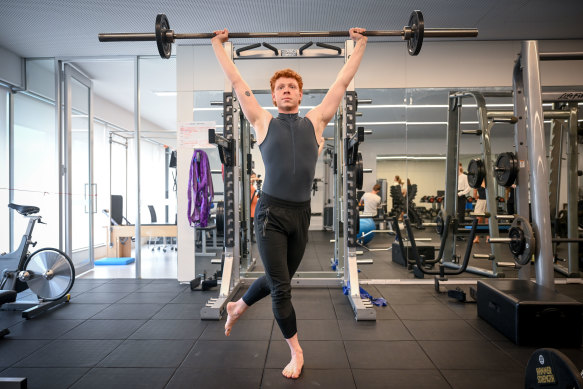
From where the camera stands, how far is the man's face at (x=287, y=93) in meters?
1.65

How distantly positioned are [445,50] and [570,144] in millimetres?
1840

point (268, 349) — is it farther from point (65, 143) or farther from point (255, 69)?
point (65, 143)

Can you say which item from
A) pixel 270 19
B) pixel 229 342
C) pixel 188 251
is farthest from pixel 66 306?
pixel 270 19

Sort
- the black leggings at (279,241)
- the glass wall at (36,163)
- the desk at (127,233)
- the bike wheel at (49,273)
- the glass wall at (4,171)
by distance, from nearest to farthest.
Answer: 1. the black leggings at (279,241)
2. the bike wheel at (49,273)
3. the glass wall at (4,171)
4. the glass wall at (36,163)
5. the desk at (127,233)

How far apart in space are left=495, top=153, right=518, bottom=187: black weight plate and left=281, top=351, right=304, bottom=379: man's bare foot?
211 cm

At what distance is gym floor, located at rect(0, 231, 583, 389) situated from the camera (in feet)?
5.56

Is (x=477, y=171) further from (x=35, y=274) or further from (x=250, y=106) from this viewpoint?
(x=35, y=274)

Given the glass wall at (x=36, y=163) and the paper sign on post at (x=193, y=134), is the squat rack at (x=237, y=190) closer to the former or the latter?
the paper sign on post at (x=193, y=134)

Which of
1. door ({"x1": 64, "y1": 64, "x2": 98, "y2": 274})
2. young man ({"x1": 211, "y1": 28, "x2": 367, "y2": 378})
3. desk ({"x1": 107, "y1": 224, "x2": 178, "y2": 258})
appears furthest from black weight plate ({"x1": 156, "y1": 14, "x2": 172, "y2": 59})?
desk ({"x1": 107, "y1": 224, "x2": 178, "y2": 258})

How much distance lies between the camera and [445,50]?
395cm

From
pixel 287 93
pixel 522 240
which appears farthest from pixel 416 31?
pixel 522 240

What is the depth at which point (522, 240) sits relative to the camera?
2.34 meters

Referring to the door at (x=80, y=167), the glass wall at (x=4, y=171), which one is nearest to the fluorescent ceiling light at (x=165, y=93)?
the door at (x=80, y=167)

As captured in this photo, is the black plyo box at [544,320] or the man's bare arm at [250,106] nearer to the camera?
the man's bare arm at [250,106]
